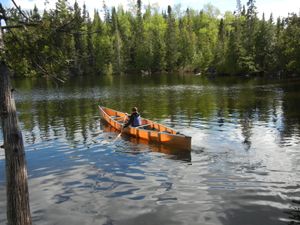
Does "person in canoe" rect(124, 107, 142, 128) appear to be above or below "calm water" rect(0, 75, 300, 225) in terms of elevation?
above

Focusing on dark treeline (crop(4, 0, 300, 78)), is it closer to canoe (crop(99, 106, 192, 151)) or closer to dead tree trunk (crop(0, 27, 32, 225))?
dead tree trunk (crop(0, 27, 32, 225))

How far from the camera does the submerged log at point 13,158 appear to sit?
7.62 meters

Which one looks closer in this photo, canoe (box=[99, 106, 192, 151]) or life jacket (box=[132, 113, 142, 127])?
canoe (box=[99, 106, 192, 151])

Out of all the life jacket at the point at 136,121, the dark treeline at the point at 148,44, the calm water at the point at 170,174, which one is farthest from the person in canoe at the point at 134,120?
the dark treeline at the point at 148,44

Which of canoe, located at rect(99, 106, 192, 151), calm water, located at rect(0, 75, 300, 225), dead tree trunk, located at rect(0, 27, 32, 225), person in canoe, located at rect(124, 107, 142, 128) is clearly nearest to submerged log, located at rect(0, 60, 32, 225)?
dead tree trunk, located at rect(0, 27, 32, 225)

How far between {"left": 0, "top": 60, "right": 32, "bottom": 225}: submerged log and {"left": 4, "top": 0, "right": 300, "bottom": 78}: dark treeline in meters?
0.63

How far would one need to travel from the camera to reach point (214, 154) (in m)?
20.2

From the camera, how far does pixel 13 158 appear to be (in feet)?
25.5

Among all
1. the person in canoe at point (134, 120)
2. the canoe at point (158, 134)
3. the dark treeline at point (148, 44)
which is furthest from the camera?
the person in canoe at point (134, 120)

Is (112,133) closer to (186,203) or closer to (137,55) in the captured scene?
(186,203)

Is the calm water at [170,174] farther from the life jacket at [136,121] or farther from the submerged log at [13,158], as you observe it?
the life jacket at [136,121]

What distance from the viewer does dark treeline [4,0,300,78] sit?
7.49m

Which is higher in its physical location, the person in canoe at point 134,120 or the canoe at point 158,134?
the person in canoe at point 134,120

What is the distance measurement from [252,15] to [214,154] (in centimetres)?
10257
